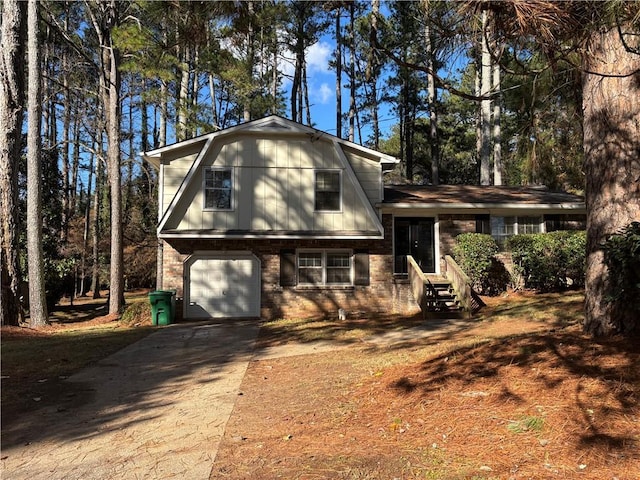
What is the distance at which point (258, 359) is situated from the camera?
7.43 metres

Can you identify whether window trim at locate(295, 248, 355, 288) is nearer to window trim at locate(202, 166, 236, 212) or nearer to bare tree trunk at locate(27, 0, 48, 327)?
window trim at locate(202, 166, 236, 212)

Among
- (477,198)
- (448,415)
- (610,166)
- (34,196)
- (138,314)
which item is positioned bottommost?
(138,314)

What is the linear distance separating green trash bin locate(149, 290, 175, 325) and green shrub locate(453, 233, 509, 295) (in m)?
8.67

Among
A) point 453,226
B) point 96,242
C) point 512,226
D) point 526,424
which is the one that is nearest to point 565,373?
point 526,424

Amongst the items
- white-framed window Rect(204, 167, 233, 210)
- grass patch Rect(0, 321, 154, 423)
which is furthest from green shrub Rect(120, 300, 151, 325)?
white-framed window Rect(204, 167, 233, 210)

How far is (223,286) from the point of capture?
12836mm

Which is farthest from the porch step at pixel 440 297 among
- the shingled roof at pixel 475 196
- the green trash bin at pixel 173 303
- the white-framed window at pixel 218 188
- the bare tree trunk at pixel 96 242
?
the bare tree trunk at pixel 96 242

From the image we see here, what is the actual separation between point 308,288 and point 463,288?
4482 millimetres

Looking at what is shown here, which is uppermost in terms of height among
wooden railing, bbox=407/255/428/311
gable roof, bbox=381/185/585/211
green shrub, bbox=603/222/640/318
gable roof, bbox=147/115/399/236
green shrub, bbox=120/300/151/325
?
gable roof, bbox=147/115/399/236

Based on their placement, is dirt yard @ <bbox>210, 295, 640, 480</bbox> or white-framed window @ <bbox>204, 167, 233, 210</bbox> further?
white-framed window @ <bbox>204, 167, 233, 210</bbox>

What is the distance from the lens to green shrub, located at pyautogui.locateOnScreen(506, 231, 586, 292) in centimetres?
1257

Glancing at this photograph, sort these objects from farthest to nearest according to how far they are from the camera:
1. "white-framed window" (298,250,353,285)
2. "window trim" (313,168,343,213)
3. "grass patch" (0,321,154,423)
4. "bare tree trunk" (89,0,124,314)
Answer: "bare tree trunk" (89,0,124,314)
"white-framed window" (298,250,353,285)
"window trim" (313,168,343,213)
"grass patch" (0,321,154,423)

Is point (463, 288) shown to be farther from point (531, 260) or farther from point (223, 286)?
point (223, 286)

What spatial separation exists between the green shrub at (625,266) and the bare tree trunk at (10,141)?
12981 millimetres
